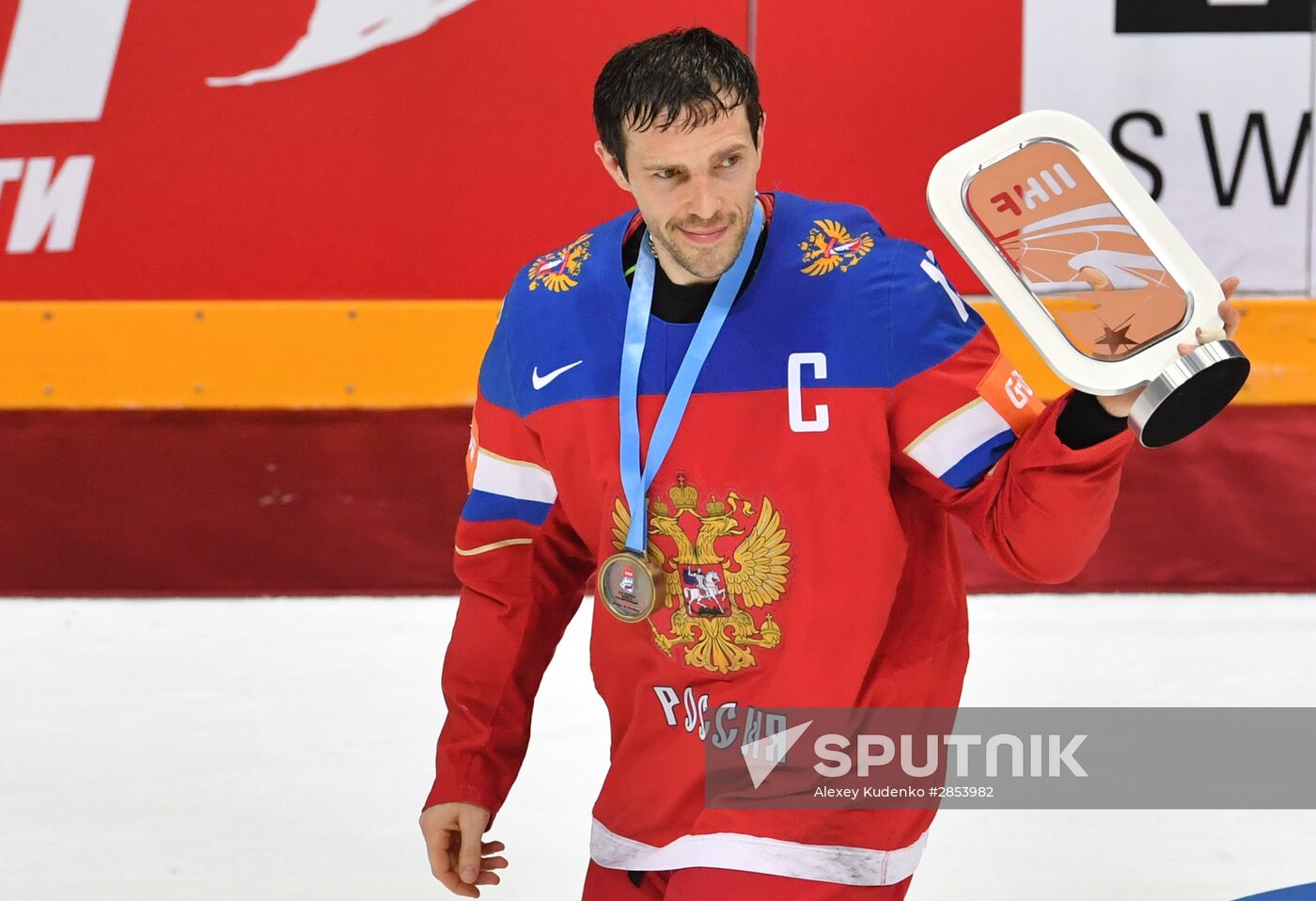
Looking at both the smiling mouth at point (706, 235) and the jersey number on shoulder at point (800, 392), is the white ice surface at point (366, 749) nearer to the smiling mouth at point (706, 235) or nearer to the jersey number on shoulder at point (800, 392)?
the jersey number on shoulder at point (800, 392)

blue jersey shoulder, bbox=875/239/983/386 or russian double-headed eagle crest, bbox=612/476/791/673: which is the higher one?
blue jersey shoulder, bbox=875/239/983/386

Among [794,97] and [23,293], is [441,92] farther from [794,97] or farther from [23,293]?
[23,293]

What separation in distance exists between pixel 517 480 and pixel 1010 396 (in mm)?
557

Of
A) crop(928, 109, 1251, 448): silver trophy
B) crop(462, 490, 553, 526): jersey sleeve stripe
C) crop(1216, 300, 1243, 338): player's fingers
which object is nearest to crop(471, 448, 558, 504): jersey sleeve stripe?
crop(462, 490, 553, 526): jersey sleeve stripe

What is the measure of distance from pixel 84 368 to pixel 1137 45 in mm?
2544

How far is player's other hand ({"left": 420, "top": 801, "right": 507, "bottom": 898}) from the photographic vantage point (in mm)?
1727

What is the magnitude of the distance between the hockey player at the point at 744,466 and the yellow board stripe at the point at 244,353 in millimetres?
2061

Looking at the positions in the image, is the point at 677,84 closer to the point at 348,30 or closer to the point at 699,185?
the point at 699,185

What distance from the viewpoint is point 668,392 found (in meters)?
1.61

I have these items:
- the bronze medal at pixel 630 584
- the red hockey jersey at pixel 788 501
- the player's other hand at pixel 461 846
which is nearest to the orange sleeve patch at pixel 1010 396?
the red hockey jersey at pixel 788 501

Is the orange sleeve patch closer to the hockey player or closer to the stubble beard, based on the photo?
the hockey player

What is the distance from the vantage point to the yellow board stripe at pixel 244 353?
3764 millimetres

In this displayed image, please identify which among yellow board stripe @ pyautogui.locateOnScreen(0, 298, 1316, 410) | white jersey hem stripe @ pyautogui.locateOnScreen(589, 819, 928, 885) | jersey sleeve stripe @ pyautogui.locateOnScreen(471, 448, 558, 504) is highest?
jersey sleeve stripe @ pyautogui.locateOnScreen(471, 448, 558, 504)

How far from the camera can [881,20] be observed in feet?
12.1
